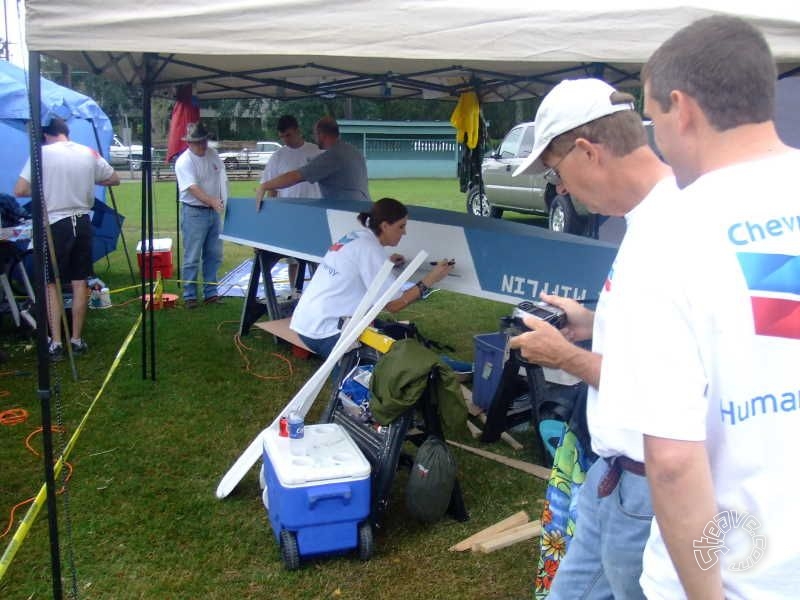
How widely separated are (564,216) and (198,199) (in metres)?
5.65

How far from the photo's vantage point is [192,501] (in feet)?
10.5

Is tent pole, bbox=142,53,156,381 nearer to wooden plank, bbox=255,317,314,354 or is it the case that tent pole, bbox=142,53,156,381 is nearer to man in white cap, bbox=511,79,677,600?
wooden plank, bbox=255,317,314,354

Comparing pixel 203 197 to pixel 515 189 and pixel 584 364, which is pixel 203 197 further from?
pixel 515 189

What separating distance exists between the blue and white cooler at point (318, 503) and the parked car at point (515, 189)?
830 centimetres

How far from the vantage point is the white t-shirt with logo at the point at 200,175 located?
655 centimetres

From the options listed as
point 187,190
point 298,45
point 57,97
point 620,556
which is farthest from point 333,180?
point 620,556

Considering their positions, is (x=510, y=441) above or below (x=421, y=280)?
below

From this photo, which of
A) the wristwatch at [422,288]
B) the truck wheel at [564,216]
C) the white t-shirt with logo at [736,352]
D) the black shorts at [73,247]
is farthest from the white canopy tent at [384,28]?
the truck wheel at [564,216]

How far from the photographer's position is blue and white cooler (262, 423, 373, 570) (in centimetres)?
261

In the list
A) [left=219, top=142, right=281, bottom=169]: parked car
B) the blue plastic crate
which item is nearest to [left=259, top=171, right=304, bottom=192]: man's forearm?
the blue plastic crate

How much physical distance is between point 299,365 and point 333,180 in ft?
6.16

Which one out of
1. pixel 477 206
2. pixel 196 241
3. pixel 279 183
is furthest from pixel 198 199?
pixel 477 206

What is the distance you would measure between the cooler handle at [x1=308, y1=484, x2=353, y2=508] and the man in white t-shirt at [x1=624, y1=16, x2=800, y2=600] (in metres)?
1.87

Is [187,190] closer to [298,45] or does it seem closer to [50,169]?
[50,169]
